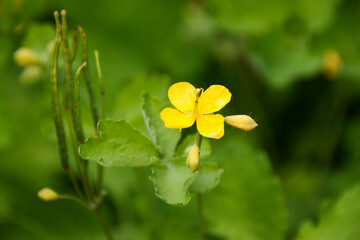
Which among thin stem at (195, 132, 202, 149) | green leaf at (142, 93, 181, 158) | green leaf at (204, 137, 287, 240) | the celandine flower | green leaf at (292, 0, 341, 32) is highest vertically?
green leaf at (292, 0, 341, 32)

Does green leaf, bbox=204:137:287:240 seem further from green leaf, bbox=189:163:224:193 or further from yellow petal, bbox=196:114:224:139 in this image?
yellow petal, bbox=196:114:224:139

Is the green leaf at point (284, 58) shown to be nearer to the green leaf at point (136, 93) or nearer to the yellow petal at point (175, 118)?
the green leaf at point (136, 93)

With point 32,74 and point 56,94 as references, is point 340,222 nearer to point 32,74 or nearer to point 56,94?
point 56,94

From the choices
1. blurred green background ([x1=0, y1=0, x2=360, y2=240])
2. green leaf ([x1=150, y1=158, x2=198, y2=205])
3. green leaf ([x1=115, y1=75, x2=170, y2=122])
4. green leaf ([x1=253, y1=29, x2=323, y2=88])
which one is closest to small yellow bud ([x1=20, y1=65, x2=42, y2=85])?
blurred green background ([x1=0, y1=0, x2=360, y2=240])

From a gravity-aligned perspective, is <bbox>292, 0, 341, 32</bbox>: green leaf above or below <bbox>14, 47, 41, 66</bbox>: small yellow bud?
above

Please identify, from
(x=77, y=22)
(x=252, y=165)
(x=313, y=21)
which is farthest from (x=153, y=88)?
(x=77, y=22)
